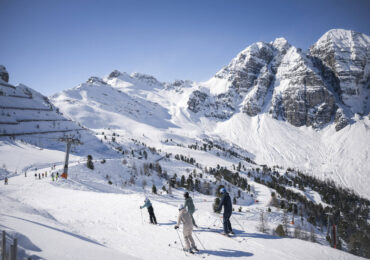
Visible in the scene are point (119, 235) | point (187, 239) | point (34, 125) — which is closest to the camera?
point (187, 239)

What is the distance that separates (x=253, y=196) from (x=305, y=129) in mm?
164669

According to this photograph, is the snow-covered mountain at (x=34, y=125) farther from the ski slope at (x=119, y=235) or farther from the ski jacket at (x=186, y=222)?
the ski jacket at (x=186, y=222)

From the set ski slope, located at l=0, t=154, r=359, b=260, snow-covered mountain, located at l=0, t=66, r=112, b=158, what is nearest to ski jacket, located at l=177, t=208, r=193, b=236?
ski slope, located at l=0, t=154, r=359, b=260

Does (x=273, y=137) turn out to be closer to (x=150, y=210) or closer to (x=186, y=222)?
(x=150, y=210)

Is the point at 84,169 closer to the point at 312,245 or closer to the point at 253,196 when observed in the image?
the point at 312,245

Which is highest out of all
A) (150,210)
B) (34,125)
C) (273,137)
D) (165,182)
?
(273,137)

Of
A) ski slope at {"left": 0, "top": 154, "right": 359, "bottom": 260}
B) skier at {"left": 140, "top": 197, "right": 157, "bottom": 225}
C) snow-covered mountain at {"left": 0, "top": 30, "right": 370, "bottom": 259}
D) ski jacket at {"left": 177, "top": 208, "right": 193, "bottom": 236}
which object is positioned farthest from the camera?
skier at {"left": 140, "top": 197, "right": 157, "bottom": 225}

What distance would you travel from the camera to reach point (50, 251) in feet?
18.4

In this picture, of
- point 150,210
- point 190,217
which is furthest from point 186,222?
point 150,210

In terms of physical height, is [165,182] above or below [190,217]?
below

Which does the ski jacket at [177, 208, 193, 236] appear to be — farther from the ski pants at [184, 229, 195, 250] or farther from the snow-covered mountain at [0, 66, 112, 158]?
the snow-covered mountain at [0, 66, 112, 158]

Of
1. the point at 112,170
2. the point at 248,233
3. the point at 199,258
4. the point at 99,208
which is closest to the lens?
the point at 199,258

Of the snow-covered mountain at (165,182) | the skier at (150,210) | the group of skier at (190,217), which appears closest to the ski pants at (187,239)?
the group of skier at (190,217)

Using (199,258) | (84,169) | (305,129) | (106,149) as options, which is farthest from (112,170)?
(305,129)
